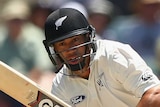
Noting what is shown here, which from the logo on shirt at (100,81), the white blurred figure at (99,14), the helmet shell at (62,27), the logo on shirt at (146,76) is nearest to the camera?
the logo on shirt at (146,76)

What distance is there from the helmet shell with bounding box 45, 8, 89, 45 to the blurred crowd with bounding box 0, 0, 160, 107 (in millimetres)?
1796

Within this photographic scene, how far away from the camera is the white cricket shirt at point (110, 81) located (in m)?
3.64

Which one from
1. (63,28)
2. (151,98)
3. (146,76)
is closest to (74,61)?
(63,28)

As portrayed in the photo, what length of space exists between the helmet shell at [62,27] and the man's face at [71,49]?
1.5 inches

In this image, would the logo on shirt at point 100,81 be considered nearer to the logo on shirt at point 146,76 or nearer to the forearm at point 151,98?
the logo on shirt at point 146,76

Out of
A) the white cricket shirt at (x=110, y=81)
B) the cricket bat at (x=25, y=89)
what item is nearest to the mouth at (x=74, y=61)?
the white cricket shirt at (x=110, y=81)

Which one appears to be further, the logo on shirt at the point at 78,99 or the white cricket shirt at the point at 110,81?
the logo on shirt at the point at 78,99

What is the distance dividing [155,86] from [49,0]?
12.3 feet

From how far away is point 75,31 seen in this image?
13.1ft

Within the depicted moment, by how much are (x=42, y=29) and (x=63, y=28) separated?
2.63 meters

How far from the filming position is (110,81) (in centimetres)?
381

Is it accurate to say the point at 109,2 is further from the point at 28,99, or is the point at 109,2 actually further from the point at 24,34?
the point at 28,99

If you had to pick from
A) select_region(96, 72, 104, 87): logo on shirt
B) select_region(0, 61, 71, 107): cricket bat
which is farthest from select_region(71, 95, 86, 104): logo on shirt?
select_region(0, 61, 71, 107): cricket bat

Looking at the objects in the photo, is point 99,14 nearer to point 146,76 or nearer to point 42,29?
point 42,29
